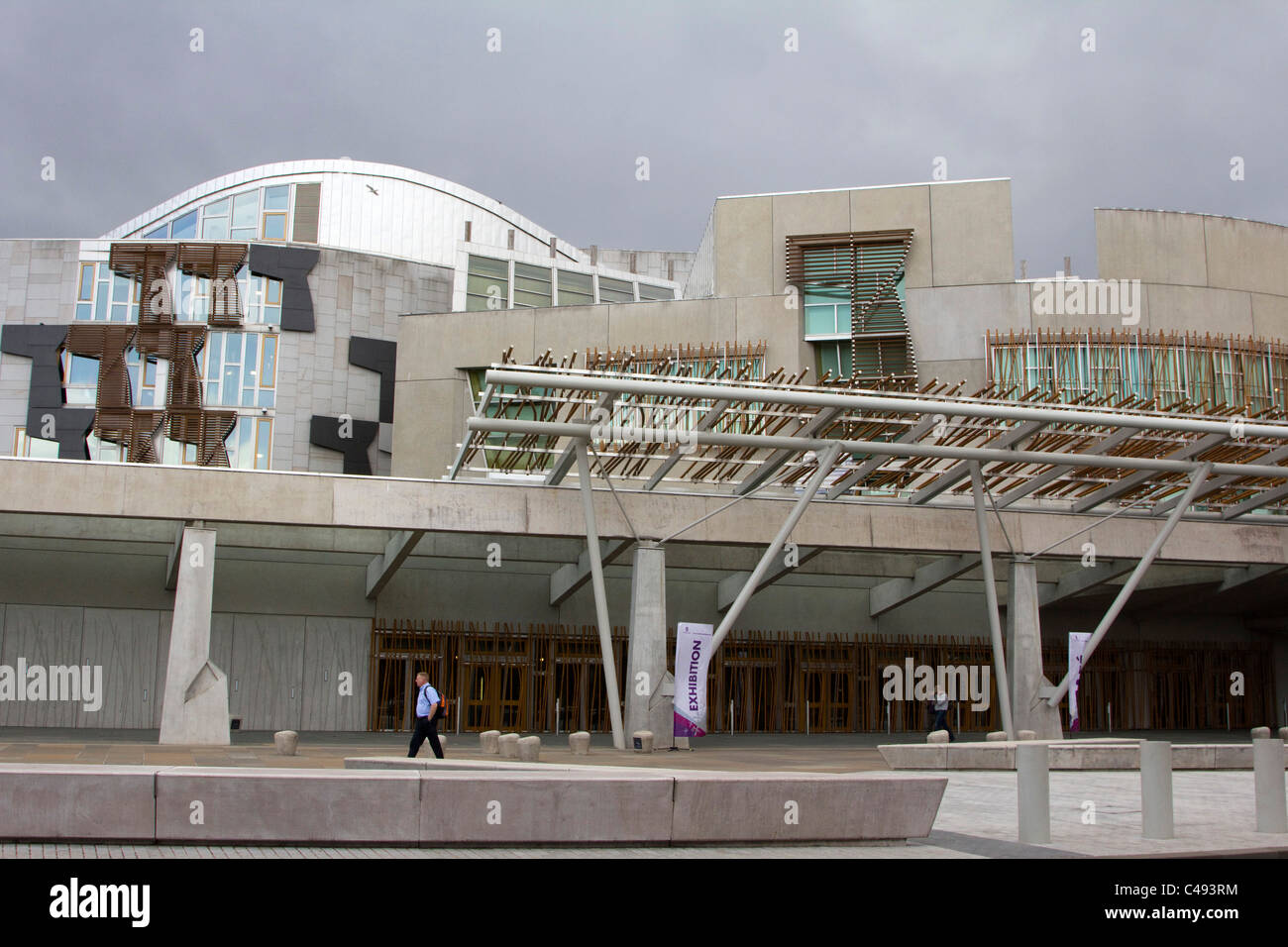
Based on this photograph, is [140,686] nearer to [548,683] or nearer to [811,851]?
[548,683]

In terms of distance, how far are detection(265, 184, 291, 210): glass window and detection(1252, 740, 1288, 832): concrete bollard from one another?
43151mm

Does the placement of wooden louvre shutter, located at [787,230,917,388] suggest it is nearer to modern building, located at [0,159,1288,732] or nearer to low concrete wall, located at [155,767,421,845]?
modern building, located at [0,159,1288,732]

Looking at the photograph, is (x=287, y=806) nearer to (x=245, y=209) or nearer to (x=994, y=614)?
(x=994, y=614)

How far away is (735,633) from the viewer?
3650 centimetres

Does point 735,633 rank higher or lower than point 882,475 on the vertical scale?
lower

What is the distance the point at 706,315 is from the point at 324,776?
28.5m

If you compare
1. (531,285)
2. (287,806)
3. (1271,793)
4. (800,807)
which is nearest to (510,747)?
(800,807)

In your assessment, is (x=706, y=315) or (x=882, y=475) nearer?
(x=882, y=475)

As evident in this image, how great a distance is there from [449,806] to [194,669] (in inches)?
669

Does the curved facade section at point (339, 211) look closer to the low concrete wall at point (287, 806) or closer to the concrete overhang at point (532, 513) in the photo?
the concrete overhang at point (532, 513)

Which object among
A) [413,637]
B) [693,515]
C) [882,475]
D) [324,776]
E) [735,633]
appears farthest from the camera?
[735,633]

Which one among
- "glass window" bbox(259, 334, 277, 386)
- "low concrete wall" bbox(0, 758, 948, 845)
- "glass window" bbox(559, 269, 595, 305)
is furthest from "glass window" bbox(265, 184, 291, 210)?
"low concrete wall" bbox(0, 758, 948, 845)

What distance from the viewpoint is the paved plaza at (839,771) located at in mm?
10648
